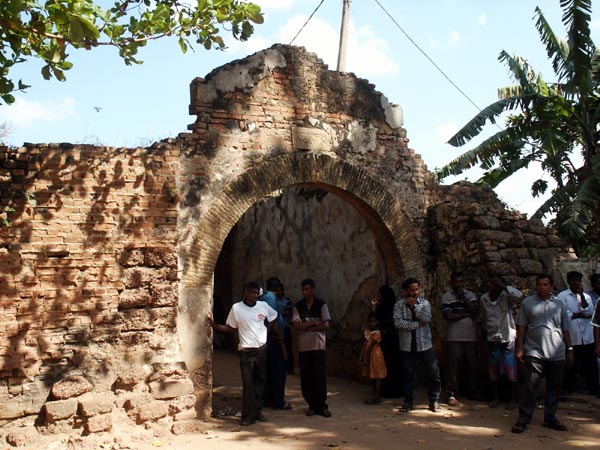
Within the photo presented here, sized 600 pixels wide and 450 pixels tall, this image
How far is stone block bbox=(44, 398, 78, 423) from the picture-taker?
586 centimetres

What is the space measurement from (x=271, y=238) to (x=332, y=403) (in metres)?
5.33

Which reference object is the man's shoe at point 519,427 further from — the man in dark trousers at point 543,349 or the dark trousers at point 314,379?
the dark trousers at point 314,379

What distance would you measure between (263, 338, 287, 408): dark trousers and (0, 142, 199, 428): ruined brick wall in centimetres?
125

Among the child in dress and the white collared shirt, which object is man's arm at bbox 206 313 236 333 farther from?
the white collared shirt

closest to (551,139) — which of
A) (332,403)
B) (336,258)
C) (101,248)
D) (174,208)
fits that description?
(336,258)

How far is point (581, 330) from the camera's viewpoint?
24.9ft

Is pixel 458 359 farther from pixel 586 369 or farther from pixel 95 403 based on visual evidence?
pixel 95 403

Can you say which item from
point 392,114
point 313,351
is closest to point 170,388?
point 313,351

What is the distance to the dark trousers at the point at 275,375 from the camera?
7.38 meters

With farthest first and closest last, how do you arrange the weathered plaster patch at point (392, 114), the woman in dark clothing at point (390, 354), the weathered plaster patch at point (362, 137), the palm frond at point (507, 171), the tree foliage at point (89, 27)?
the palm frond at point (507, 171), the weathered plaster patch at point (392, 114), the weathered plaster patch at point (362, 137), the woman in dark clothing at point (390, 354), the tree foliage at point (89, 27)

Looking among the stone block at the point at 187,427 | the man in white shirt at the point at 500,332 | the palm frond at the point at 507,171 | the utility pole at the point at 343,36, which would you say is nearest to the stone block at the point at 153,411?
the stone block at the point at 187,427

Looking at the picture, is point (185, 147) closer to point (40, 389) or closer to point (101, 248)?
point (101, 248)

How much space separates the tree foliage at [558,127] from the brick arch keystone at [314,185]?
2.70 metres

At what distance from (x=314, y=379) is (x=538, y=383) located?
8.38ft
